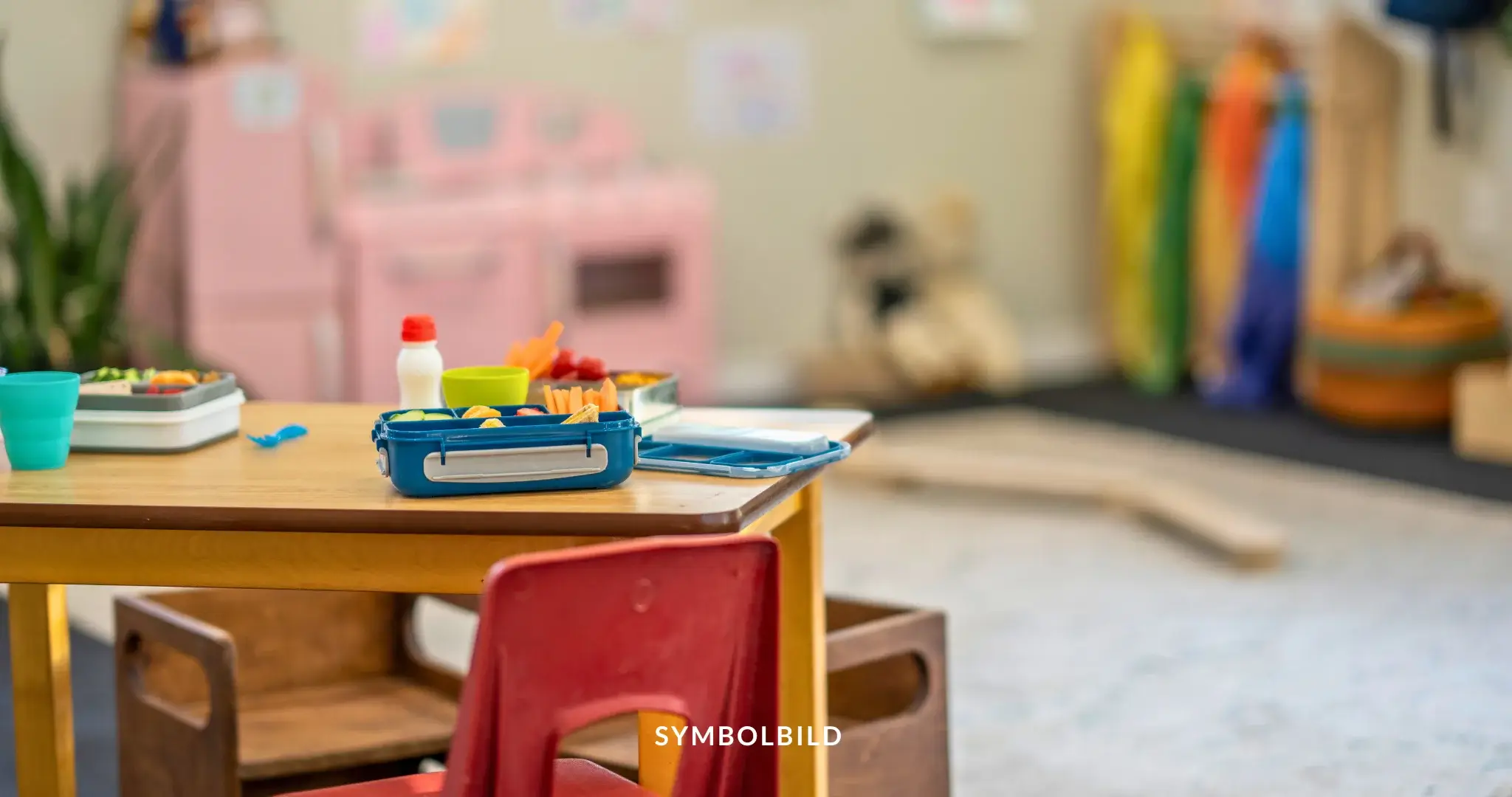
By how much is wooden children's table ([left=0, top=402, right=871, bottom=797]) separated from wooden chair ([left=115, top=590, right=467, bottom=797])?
0.39 metres

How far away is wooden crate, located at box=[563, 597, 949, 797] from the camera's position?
229cm

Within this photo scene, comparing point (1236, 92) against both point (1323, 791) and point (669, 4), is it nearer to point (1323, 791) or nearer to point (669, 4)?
point (669, 4)

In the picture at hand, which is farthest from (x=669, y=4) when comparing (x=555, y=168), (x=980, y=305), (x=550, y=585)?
(x=550, y=585)

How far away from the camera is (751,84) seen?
5.81 meters

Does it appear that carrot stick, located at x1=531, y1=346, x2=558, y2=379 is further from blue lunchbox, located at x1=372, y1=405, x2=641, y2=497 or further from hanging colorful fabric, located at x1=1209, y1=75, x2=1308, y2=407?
hanging colorful fabric, located at x1=1209, y1=75, x2=1308, y2=407

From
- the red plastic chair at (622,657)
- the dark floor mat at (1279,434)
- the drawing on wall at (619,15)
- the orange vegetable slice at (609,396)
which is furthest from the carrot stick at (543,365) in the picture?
the drawing on wall at (619,15)

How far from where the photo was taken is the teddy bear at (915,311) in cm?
580

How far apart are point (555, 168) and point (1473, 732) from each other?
331 centimetres

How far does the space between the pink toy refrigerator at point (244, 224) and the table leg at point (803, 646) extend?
9.70 ft

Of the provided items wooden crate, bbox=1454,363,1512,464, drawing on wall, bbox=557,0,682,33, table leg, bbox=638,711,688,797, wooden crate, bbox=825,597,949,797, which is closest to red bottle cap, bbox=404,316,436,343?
table leg, bbox=638,711,688,797

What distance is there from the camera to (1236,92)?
5.61 m

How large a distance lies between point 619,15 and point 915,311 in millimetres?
1327

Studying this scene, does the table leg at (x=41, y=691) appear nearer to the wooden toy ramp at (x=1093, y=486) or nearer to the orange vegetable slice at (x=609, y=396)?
the orange vegetable slice at (x=609, y=396)

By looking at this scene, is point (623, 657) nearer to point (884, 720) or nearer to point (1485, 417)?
point (884, 720)
